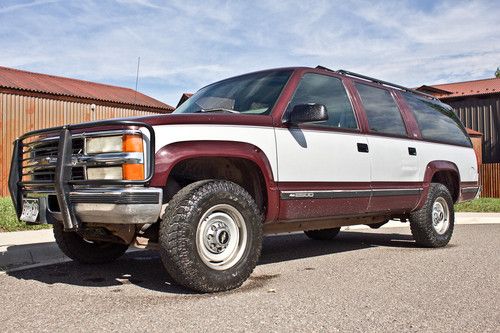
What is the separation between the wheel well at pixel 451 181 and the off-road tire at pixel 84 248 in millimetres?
4398

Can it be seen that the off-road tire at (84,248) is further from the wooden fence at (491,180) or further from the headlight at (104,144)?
the wooden fence at (491,180)

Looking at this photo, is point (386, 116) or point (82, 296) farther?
point (386, 116)

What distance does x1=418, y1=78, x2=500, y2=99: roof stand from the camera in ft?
90.6

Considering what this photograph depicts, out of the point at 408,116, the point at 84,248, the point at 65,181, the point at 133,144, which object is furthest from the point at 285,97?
the point at 84,248

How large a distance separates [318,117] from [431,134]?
9.54 feet

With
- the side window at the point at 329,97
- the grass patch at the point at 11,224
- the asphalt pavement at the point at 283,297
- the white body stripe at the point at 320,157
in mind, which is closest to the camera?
the asphalt pavement at the point at 283,297

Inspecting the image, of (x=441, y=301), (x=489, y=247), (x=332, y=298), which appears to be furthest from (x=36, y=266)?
(x=489, y=247)

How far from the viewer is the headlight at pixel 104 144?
3820 millimetres

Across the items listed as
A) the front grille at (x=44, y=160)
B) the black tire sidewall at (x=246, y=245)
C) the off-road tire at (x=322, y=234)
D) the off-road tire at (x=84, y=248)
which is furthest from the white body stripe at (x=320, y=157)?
the off-road tire at (x=322, y=234)

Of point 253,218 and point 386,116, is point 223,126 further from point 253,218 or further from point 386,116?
point 386,116

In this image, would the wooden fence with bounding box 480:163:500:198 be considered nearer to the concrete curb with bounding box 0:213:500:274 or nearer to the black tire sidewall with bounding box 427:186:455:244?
the black tire sidewall with bounding box 427:186:455:244

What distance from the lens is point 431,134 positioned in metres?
6.76

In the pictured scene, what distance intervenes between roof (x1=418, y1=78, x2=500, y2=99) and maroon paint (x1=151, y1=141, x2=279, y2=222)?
25974 millimetres

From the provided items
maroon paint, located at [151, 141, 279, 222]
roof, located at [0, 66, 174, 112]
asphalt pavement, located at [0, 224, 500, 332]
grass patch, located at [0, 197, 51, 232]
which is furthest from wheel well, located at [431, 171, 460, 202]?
roof, located at [0, 66, 174, 112]
